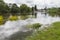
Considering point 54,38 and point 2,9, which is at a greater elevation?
point 54,38

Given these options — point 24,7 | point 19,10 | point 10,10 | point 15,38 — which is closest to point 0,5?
point 10,10

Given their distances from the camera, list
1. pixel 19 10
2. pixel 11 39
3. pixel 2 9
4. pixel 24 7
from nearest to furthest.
→ 1. pixel 11 39
2. pixel 2 9
3. pixel 19 10
4. pixel 24 7

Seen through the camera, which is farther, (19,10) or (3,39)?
(19,10)

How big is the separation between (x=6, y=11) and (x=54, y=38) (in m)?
60.3

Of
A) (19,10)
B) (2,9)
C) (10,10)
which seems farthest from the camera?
(19,10)

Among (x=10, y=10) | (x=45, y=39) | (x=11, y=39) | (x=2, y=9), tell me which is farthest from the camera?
(x=10, y=10)

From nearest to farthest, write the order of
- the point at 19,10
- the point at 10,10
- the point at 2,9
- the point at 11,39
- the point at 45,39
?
the point at 45,39
the point at 11,39
the point at 2,9
the point at 10,10
the point at 19,10

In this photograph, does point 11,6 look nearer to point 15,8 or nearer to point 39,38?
point 15,8

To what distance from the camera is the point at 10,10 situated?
3179 inches

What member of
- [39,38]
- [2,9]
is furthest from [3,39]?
[2,9]

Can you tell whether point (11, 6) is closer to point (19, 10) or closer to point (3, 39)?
point (19, 10)

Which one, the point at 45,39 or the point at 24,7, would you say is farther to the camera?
the point at 24,7

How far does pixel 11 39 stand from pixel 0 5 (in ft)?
183

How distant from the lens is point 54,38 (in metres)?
18.2
